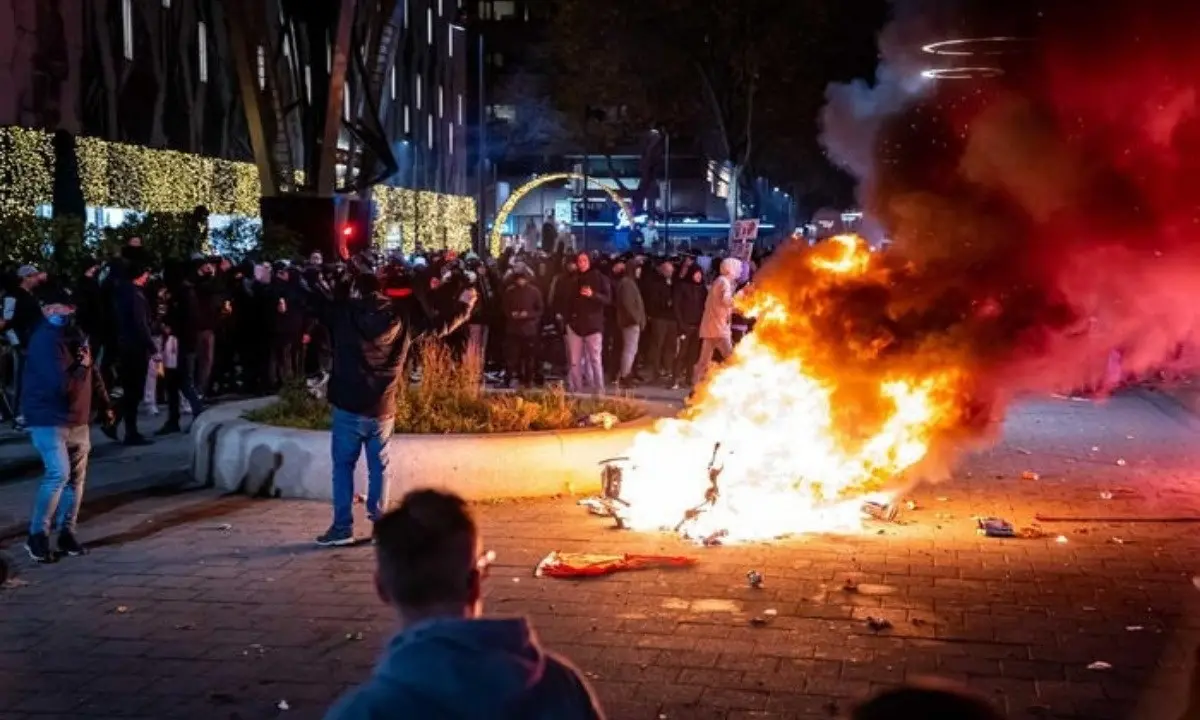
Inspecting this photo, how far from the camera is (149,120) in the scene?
2533 cm

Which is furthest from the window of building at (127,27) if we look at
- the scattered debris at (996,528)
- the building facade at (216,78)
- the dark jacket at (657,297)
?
the scattered debris at (996,528)

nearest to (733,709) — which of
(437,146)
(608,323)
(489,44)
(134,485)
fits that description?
(134,485)

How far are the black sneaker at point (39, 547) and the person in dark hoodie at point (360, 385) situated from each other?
167 centimetres

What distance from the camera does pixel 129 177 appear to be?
24078mm

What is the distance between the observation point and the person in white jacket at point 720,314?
54.1ft

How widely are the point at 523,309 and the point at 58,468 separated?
31.8 feet

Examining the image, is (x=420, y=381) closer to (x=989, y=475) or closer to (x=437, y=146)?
(x=989, y=475)

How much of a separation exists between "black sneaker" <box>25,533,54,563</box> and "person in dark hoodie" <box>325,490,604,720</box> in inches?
254

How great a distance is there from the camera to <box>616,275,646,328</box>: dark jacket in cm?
1792

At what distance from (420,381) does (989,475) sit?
195 inches

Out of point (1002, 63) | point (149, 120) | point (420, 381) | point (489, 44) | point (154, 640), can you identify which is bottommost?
point (154, 640)

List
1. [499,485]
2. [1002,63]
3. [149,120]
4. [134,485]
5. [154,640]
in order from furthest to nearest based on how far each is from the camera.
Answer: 1. [149,120]
2. [134,485]
3. [499,485]
4. [1002,63]
5. [154,640]

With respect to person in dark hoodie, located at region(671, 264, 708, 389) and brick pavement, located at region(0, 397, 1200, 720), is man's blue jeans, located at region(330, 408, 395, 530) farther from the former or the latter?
person in dark hoodie, located at region(671, 264, 708, 389)

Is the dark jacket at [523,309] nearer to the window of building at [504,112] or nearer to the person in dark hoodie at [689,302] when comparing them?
the person in dark hoodie at [689,302]
